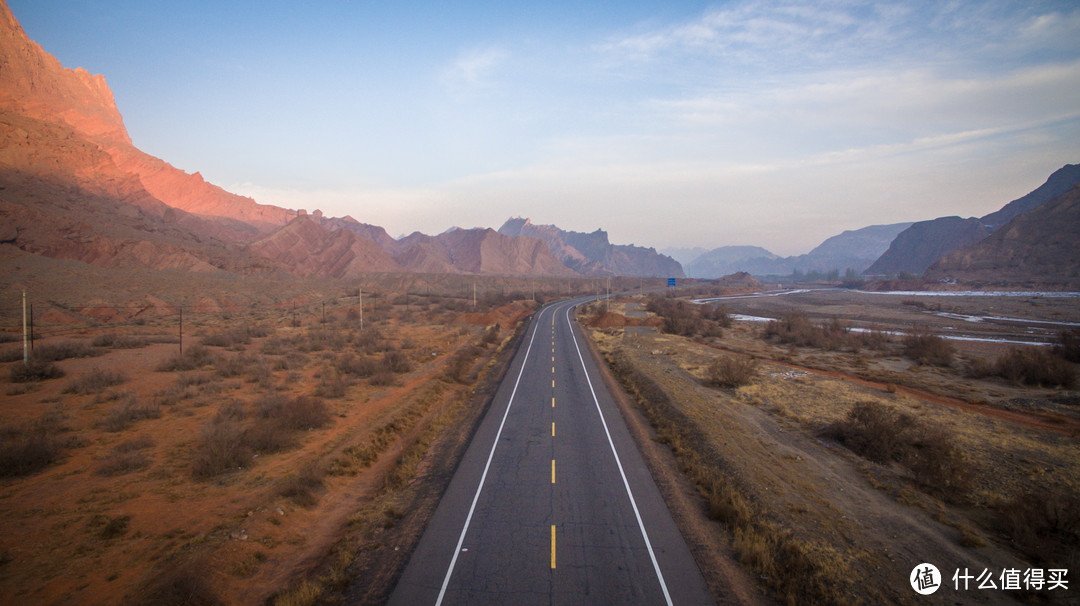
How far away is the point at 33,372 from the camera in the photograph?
19578mm

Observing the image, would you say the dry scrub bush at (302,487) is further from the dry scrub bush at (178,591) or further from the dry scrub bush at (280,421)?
the dry scrub bush at (178,591)

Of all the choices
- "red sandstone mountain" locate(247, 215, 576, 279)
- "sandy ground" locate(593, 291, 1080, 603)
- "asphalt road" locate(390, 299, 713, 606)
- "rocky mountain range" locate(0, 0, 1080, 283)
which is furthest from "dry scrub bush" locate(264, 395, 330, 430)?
"red sandstone mountain" locate(247, 215, 576, 279)

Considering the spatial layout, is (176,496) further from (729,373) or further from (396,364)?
(729,373)

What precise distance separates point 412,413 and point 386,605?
11.0 m

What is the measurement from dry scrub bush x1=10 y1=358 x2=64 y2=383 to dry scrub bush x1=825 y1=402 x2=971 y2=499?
31.6 meters

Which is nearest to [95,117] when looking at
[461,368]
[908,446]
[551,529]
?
[461,368]

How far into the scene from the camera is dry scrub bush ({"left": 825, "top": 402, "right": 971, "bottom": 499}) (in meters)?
11.7

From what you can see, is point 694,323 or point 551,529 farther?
point 694,323

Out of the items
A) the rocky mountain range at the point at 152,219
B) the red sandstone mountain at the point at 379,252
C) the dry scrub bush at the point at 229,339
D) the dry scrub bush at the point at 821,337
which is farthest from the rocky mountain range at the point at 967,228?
the dry scrub bush at the point at 229,339

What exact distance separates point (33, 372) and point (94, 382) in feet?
10.9

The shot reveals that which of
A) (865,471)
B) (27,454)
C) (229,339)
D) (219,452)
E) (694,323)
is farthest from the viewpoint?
(694,323)

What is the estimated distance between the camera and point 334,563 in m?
8.20

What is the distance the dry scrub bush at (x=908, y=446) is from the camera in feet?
38.5

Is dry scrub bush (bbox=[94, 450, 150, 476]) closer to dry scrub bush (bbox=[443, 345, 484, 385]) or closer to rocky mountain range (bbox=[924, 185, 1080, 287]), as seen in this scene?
dry scrub bush (bbox=[443, 345, 484, 385])
